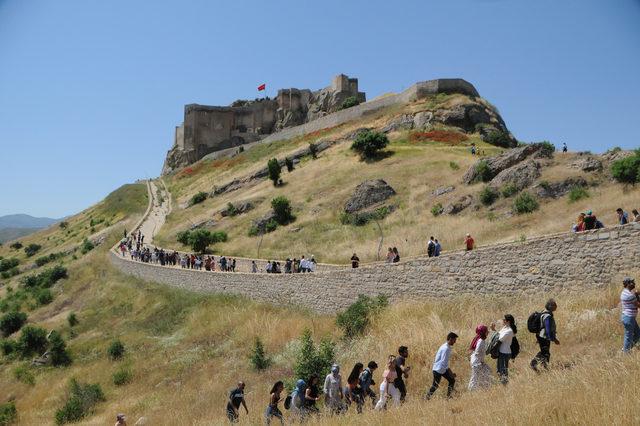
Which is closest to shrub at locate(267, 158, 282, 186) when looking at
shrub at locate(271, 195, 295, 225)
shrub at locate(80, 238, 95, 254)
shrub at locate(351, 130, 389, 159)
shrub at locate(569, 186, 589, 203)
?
shrub at locate(351, 130, 389, 159)

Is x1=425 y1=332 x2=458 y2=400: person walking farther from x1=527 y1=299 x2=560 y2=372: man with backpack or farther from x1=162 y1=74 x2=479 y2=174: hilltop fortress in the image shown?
x1=162 y1=74 x2=479 y2=174: hilltop fortress

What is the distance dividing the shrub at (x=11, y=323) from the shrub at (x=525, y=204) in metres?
29.6

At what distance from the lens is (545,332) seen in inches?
317

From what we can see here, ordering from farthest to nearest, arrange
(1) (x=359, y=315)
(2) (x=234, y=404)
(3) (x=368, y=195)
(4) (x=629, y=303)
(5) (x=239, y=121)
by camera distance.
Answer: (5) (x=239, y=121), (3) (x=368, y=195), (1) (x=359, y=315), (2) (x=234, y=404), (4) (x=629, y=303)

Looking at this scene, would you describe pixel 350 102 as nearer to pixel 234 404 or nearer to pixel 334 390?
pixel 234 404

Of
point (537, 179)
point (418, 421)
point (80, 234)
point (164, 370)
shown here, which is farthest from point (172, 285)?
point (80, 234)

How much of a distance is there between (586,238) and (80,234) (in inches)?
2385

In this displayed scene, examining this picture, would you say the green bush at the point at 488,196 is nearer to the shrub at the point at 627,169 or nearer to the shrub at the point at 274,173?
the shrub at the point at 627,169

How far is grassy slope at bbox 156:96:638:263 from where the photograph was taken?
23.3 meters

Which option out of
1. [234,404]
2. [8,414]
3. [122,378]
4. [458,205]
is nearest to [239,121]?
[458,205]

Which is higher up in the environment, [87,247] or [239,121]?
[239,121]

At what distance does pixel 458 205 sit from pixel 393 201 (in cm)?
557

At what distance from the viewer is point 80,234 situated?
6153 cm

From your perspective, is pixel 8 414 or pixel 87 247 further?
pixel 87 247
